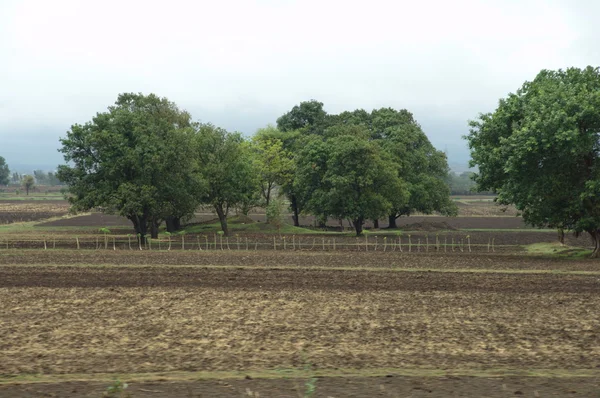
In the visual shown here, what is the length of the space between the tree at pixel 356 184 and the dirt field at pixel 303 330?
40.2m

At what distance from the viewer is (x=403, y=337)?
18953 mm

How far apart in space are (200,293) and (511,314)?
1308 cm

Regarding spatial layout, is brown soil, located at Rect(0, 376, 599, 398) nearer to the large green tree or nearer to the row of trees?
the row of trees

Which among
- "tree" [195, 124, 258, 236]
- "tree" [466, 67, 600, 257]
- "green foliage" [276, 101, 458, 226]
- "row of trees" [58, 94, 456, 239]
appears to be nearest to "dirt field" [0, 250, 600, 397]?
"tree" [466, 67, 600, 257]

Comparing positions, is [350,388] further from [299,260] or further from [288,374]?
[299,260]

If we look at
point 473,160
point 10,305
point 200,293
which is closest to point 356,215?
point 473,160

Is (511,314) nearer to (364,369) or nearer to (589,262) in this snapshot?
(364,369)

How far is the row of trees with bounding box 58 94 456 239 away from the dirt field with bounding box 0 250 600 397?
25.4 meters

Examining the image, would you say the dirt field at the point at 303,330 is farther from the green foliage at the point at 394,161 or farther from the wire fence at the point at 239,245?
the green foliage at the point at 394,161

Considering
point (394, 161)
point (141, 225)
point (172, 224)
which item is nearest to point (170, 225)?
point (172, 224)

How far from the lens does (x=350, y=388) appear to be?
45.2 feet

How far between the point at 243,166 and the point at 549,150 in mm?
43228

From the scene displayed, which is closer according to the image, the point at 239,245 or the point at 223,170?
the point at 239,245

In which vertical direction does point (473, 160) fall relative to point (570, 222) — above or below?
above
